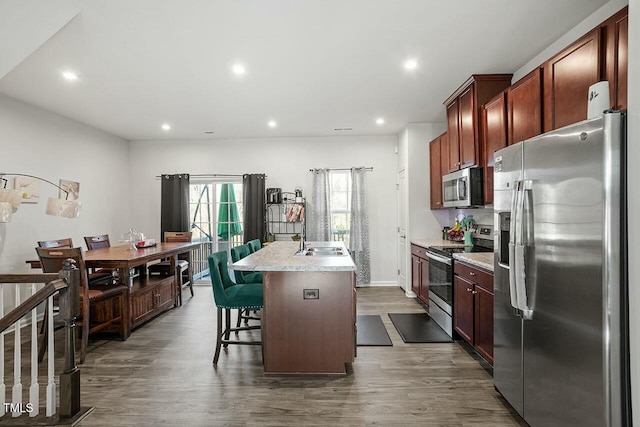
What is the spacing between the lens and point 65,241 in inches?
160

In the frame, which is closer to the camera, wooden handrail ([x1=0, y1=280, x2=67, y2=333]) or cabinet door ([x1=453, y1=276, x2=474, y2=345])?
wooden handrail ([x1=0, y1=280, x2=67, y2=333])

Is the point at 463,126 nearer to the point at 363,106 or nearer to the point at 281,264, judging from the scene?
the point at 363,106

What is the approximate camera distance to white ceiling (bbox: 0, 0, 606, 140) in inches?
91.3

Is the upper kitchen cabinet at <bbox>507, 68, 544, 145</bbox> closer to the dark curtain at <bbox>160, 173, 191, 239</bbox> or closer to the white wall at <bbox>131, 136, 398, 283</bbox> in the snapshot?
the white wall at <bbox>131, 136, 398, 283</bbox>

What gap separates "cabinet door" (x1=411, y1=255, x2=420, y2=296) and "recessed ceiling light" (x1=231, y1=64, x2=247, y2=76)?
3.19m

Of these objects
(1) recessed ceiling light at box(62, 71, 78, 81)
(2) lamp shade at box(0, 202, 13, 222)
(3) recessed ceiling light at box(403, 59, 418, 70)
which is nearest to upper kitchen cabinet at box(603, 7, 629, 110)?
(3) recessed ceiling light at box(403, 59, 418, 70)

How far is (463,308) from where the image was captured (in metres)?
3.14

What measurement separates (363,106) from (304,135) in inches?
69.2

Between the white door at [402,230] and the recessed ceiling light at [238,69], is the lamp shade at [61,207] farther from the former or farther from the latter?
the white door at [402,230]

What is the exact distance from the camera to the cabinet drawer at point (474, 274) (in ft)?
8.59

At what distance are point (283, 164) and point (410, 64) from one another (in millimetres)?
3293

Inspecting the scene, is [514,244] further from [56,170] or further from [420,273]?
[56,170]

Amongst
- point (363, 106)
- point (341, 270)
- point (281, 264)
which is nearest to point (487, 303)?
point (341, 270)

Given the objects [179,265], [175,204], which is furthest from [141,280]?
[175,204]
